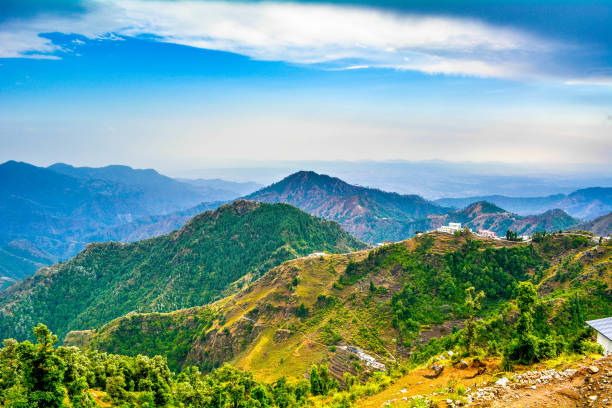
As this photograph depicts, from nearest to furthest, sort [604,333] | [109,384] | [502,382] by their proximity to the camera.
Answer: [502,382]
[604,333]
[109,384]

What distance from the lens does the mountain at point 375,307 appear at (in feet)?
254

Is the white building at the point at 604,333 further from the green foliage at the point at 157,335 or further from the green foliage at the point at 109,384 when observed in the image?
the green foliage at the point at 157,335

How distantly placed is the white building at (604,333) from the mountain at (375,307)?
110ft

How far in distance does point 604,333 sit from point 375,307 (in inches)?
2900

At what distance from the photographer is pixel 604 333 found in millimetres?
28953

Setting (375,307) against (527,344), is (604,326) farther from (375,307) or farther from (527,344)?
(375,307)

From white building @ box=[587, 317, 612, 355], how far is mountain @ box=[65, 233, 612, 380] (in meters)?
33.6

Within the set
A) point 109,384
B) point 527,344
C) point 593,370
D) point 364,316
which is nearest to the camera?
point 593,370

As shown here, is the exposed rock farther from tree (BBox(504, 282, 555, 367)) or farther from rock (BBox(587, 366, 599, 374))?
tree (BBox(504, 282, 555, 367))

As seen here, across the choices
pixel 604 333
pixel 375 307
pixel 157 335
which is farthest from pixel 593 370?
pixel 157 335

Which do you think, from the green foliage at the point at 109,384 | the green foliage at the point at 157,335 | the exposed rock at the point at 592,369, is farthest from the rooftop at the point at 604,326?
the green foliage at the point at 157,335

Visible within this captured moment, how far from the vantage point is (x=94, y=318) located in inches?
7859

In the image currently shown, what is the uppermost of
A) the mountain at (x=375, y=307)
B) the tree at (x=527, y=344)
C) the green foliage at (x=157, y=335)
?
the tree at (x=527, y=344)

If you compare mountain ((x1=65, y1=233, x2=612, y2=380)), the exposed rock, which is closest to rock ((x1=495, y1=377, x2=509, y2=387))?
the exposed rock
